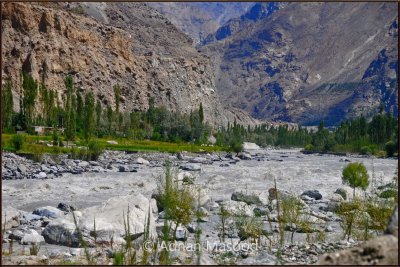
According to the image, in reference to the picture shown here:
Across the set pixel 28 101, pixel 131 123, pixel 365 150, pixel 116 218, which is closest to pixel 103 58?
pixel 131 123

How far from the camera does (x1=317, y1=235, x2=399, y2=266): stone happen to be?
13.9 feet

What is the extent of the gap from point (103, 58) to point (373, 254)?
13166 cm

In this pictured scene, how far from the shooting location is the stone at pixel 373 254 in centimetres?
425

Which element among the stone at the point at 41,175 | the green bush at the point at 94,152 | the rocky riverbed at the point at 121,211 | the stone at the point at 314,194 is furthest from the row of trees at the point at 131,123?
the stone at the point at 314,194

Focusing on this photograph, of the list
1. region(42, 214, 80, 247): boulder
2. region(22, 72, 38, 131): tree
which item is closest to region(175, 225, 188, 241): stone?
region(42, 214, 80, 247): boulder

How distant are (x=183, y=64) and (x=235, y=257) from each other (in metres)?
162

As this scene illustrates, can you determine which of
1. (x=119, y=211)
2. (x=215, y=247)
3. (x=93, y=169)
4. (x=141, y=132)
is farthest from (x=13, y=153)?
(x=141, y=132)

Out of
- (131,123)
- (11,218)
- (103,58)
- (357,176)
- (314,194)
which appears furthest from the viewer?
(103,58)

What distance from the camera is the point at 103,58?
5162 inches

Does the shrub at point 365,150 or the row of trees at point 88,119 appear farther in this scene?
the shrub at point 365,150

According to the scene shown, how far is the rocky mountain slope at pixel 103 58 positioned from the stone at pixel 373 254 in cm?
10437

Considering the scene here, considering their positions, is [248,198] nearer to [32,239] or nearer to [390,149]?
[32,239]

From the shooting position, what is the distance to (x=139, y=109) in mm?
133000

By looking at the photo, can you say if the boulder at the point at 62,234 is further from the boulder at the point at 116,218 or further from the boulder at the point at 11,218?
the boulder at the point at 11,218
